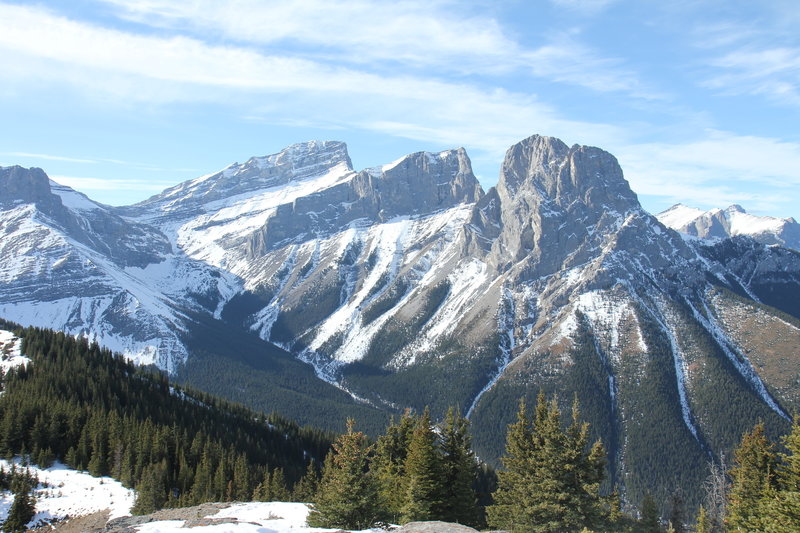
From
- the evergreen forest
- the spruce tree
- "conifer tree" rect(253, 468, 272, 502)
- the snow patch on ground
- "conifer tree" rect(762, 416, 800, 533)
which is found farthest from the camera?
"conifer tree" rect(253, 468, 272, 502)

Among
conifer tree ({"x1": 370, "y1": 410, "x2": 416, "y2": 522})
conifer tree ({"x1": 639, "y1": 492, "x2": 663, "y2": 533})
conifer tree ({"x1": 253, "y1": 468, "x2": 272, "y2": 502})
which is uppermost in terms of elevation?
conifer tree ({"x1": 370, "y1": 410, "x2": 416, "y2": 522})

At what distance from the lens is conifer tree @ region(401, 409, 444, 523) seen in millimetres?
47188

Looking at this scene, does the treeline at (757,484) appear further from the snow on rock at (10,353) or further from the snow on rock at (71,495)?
the snow on rock at (10,353)

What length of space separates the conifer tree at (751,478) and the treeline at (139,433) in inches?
2212

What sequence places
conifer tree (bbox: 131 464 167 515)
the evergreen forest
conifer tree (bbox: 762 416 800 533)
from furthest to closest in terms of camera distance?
conifer tree (bbox: 131 464 167 515) → the evergreen forest → conifer tree (bbox: 762 416 800 533)

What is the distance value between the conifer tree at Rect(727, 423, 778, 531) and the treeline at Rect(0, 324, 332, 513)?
5617cm

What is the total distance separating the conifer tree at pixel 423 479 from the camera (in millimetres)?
47188

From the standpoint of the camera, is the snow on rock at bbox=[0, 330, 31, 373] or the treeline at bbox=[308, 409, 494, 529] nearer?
the treeline at bbox=[308, 409, 494, 529]

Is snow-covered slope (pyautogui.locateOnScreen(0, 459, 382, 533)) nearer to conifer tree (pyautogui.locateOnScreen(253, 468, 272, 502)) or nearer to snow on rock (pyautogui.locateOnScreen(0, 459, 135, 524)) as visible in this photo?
snow on rock (pyautogui.locateOnScreen(0, 459, 135, 524))

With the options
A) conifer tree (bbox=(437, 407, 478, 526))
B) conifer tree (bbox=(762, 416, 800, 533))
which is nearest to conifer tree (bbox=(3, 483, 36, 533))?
conifer tree (bbox=(437, 407, 478, 526))

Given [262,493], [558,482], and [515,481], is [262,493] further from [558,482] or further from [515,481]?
[558,482]

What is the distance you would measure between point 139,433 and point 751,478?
8301 centimetres

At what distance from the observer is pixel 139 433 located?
93688mm

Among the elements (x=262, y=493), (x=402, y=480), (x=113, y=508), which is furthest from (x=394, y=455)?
(x=113, y=508)
